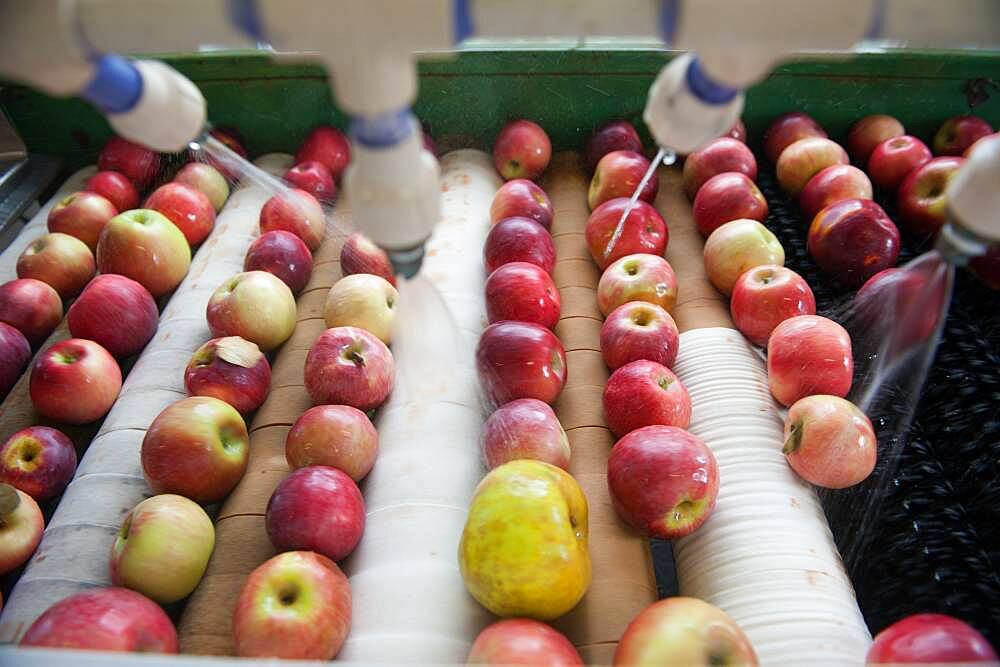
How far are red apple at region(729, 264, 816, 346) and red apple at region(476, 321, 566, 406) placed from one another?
395 millimetres

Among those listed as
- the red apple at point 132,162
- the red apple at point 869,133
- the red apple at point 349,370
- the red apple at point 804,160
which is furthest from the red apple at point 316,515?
the red apple at point 869,133

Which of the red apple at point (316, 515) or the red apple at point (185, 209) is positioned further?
the red apple at point (185, 209)

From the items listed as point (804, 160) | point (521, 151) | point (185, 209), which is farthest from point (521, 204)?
point (185, 209)

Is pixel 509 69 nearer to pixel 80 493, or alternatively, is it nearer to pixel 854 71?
pixel 854 71

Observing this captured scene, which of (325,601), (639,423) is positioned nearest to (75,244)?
(325,601)

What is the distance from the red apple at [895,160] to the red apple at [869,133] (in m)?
0.05

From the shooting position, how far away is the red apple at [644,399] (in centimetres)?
117

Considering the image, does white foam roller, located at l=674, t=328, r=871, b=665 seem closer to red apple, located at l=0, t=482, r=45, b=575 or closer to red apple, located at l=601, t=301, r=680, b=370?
red apple, located at l=601, t=301, r=680, b=370

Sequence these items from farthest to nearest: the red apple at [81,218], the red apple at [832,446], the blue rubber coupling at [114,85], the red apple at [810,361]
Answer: the red apple at [81,218] < the red apple at [810,361] < the red apple at [832,446] < the blue rubber coupling at [114,85]

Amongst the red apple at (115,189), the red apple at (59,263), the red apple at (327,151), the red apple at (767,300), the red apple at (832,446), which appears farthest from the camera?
the red apple at (327,151)

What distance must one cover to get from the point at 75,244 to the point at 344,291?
0.72 m

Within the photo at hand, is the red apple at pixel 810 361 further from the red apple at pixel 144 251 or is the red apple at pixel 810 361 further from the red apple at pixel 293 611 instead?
the red apple at pixel 144 251

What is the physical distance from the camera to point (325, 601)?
0.94m

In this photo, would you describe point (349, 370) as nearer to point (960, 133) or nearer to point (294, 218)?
point (294, 218)
